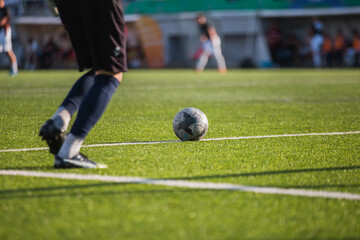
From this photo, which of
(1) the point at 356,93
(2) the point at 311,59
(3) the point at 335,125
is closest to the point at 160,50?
(2) the point at 311,59

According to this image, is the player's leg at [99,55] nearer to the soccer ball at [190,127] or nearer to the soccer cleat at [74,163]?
the soccer cleat at [74,163]

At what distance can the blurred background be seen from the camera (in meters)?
31.5

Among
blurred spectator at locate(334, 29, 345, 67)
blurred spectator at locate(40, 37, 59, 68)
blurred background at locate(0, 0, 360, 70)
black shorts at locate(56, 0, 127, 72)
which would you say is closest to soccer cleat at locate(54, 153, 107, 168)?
black shorts at locate(56, 0, 127, 72)

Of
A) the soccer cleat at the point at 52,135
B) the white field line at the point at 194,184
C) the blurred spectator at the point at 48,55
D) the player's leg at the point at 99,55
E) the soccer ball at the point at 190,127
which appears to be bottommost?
the blurred spectator at the point at 48,55

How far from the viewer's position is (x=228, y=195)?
263 centimetres

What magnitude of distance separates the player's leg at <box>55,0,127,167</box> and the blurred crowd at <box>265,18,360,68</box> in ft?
93.0

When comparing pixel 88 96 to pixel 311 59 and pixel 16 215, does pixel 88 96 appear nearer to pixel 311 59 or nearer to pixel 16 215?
pixel 16 215

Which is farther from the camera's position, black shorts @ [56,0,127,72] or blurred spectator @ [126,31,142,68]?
blurred spectator @ [126,31,142,68]

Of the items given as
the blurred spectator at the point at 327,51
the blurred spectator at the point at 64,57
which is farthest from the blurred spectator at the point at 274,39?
the blurred spectator at the point at 64,57

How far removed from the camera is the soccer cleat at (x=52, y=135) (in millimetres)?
3334

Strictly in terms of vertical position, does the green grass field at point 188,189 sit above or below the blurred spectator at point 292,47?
above

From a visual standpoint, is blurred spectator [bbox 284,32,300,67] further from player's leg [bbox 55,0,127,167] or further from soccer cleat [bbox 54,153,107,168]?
soccer cleat [bbox 54,153,107,168]

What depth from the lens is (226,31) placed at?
1321 inches

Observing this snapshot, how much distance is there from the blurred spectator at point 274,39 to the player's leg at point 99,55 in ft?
99.1
